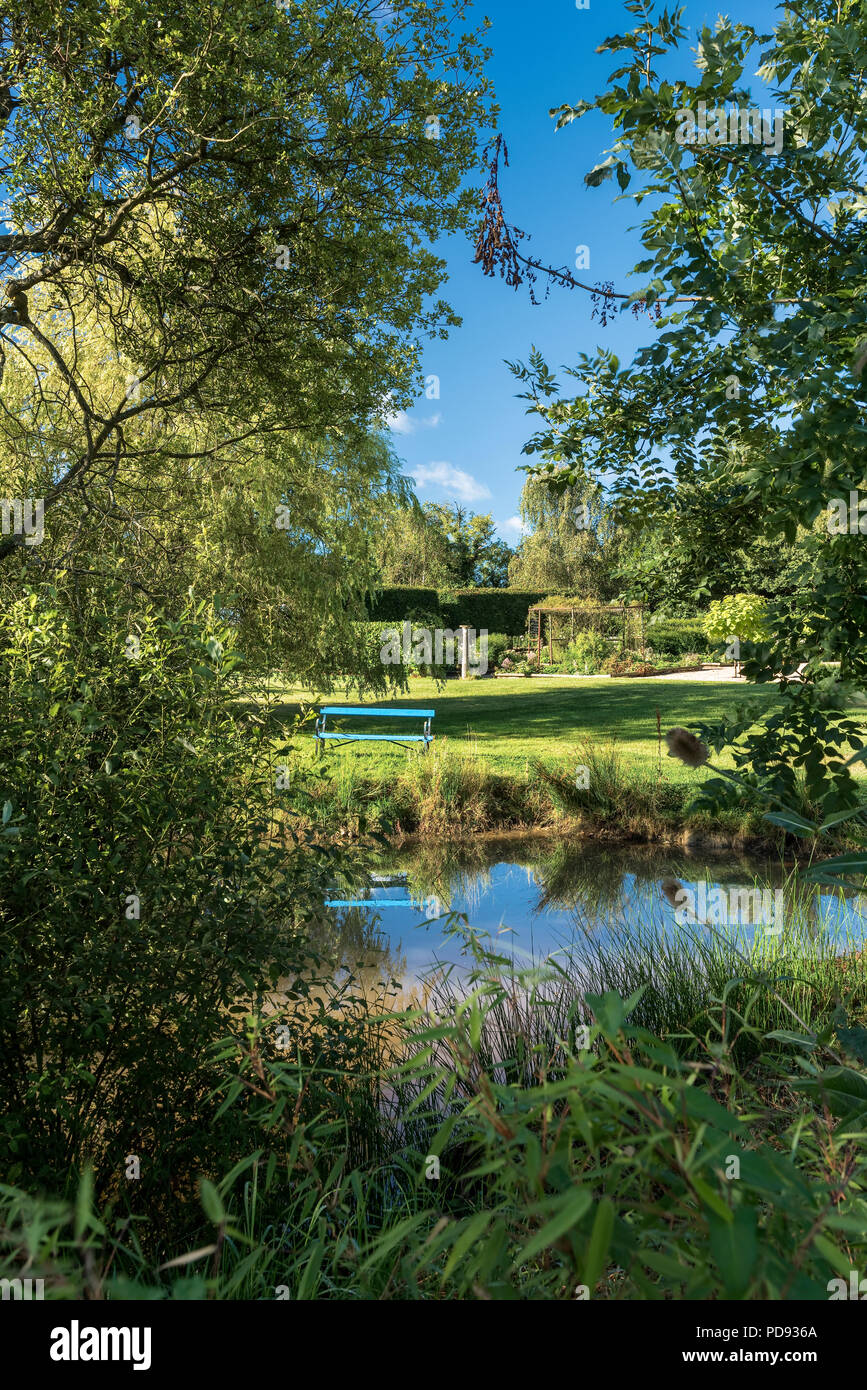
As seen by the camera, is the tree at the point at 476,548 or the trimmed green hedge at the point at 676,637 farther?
the tree at the point at 476,548

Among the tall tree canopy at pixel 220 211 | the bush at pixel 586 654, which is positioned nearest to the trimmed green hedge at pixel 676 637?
the bush at pixel 586 654

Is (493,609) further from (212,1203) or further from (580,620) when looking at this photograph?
(212,1203)

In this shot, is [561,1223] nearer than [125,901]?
Answer: Yes

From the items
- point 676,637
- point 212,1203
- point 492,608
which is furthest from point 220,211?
point 492,608

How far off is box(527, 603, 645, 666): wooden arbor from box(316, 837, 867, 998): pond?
1862 cm

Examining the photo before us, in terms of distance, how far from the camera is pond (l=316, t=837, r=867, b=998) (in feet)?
17.0

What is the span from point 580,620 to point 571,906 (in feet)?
74.0

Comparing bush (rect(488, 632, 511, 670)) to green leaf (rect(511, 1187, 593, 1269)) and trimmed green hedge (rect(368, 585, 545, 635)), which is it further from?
green leaf (rect(511, 1187, 593, 1269))

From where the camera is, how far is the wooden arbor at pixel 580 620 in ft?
90.2

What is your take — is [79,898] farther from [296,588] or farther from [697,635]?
[697,635]

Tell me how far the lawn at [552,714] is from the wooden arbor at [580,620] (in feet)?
14.8

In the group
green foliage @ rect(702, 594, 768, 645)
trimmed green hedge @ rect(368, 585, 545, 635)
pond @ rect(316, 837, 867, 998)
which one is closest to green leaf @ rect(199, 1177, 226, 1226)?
pond @ rect(316, 837, 867, 998)

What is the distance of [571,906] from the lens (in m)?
7.19

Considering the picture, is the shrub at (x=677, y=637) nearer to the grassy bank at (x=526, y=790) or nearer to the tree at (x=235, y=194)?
the grassy bank at (x=526, y=790)
